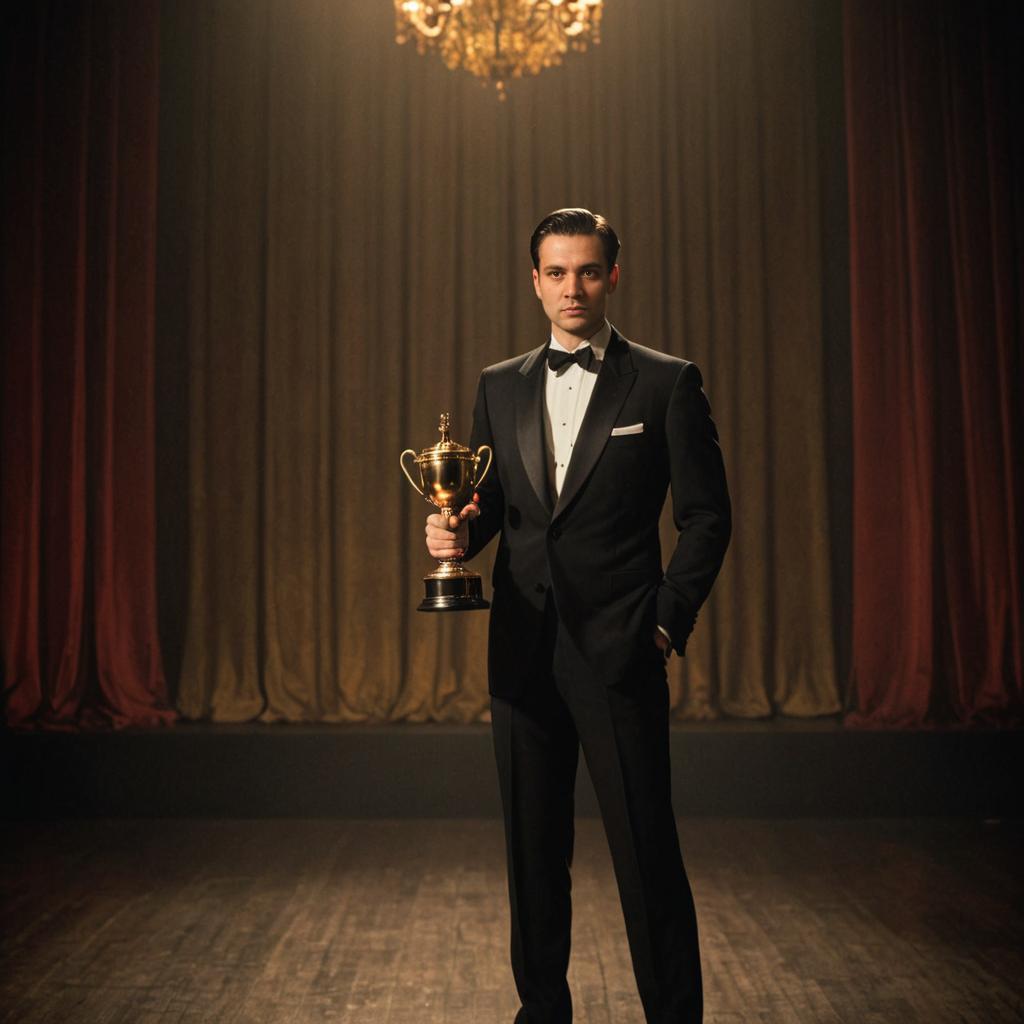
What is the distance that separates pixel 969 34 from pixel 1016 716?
288 centimetres

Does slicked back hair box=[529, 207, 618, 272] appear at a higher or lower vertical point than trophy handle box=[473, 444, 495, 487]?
higher

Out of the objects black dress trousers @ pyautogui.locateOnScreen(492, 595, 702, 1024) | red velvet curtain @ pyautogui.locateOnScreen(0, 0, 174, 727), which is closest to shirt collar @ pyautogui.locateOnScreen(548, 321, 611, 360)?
black dress trousers @ pyautogui.locateOnScreen(492, 595, 702, 1024)

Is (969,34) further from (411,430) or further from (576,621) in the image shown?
(576,621)

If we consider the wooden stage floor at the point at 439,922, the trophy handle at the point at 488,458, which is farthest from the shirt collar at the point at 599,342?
the wooden stage floor at the point at 439,922

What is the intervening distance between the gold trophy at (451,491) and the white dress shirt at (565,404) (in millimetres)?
140

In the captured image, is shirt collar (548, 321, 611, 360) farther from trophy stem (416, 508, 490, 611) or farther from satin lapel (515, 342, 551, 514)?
trophy stem (416, 508, 490, 611)

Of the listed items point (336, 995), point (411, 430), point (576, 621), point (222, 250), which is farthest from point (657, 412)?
point (222, 250)

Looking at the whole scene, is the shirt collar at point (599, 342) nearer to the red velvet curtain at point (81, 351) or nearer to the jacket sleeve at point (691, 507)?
the jacket sleeve at point (691, 507)

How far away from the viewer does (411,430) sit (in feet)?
17.4

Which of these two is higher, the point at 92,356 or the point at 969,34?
the point at 969,34

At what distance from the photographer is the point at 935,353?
16.5 ft

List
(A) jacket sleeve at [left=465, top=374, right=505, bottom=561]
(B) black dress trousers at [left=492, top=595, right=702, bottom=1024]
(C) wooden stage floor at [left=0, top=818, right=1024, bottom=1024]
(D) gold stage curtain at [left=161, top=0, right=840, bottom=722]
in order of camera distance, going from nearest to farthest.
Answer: (B) black dress trousers at [left=492, top=595, right=702, bottom=1024], (A) jacket sleeve at [left=465, top=374, right=505, bottom=561], (C) wooden stage floor at [left=0, top=818, right=1024, bottom=1024], (D) gold stage curtain at [left=161, top=0, right=840, bottom=722]

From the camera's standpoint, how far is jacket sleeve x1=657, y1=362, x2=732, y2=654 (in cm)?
191

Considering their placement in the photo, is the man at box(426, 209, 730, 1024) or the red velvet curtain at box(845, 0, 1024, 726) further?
the red velvet curtain at box(845, 0, 1024, 726)
